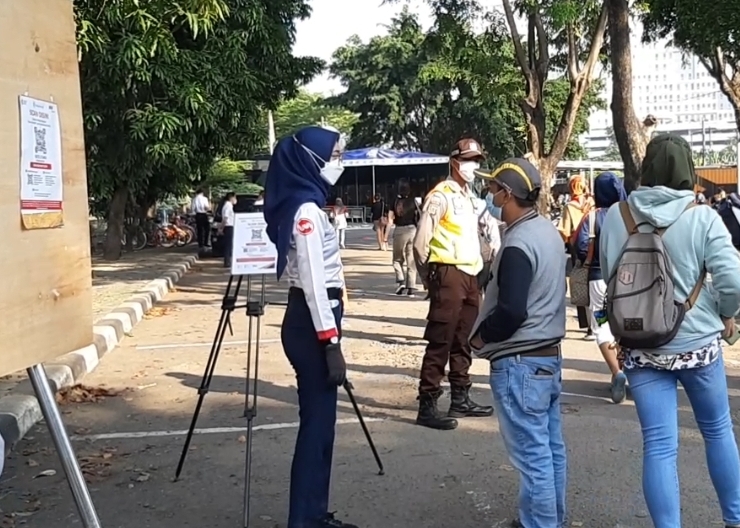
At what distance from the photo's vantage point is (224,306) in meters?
5.39

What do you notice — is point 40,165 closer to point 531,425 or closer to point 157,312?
point 531,425

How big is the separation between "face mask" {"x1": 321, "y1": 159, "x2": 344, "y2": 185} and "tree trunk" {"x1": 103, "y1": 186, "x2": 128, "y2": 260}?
55.5 feet

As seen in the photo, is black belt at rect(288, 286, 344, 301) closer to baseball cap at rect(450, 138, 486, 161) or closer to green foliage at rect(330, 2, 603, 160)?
baseball cap at rect(450, 138, 486, 161)

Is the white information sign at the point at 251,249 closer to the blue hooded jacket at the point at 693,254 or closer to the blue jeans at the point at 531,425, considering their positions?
the blue jeans at the point at 531,425

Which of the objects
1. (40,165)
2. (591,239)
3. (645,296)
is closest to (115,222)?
(591,239)

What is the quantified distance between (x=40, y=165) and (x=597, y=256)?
16.2 feet

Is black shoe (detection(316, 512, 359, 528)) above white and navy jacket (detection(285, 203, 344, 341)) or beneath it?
beneath

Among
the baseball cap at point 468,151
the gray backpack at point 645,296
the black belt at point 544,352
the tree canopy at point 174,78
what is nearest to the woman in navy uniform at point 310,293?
the black belt at point 544,352

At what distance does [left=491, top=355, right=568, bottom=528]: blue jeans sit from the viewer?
397 cm

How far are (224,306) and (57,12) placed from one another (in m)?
2.37

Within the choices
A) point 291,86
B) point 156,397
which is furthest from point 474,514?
point 291,86

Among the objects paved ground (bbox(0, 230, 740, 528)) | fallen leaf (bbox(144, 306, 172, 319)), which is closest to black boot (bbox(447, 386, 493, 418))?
paved ground (bbox(0, 230, 740, 528))

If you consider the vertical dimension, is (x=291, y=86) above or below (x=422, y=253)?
above

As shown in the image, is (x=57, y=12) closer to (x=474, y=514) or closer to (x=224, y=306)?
(x=224, y=306)
